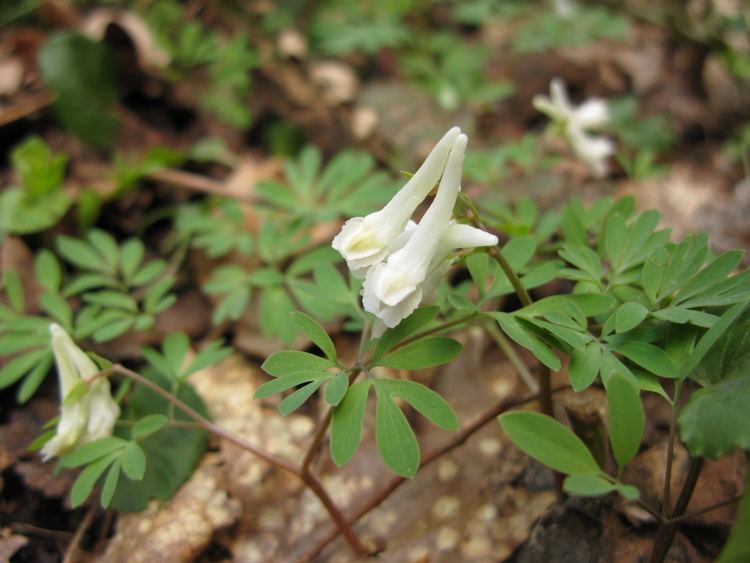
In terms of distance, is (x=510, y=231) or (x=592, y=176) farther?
(x=592, y=176)

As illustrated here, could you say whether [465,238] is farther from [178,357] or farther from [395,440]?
[178,357]

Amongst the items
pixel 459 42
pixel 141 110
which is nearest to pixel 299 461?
pixel 141 110

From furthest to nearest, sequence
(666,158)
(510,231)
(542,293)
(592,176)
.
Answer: (666,158) < (592,176) < (542,293) < (510,231)

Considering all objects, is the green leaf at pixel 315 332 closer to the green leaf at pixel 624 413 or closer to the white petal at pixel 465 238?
the white petal at pixel 465 238

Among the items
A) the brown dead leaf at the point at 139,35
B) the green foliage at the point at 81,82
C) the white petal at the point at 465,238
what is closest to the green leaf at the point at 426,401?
the white petal at the point at 465,238

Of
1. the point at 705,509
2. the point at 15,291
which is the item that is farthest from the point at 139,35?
the point at 705,509

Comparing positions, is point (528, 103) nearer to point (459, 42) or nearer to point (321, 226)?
point (459, 42)
